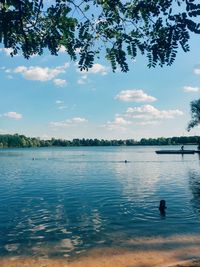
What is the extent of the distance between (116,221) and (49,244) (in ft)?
21.4

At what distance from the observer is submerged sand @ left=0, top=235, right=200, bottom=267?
48.3ft

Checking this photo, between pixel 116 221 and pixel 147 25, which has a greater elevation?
pixel 147 25

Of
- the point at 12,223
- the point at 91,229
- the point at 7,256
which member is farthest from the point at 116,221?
the point at 7,256

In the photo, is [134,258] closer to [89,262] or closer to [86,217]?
[89,262]

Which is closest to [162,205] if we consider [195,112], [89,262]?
[89,262]

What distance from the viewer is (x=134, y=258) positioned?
1545cm

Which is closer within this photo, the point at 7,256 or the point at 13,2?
the point at 13,2

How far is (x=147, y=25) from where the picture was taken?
6.82 meters

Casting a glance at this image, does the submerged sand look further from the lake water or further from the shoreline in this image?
the lake water

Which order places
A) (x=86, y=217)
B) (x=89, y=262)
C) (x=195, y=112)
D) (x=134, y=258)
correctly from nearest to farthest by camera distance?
1. (x=89, y=262)
2. (x=134, y=258)
3. (x=86, y=217)
4. (x=195, y=112)

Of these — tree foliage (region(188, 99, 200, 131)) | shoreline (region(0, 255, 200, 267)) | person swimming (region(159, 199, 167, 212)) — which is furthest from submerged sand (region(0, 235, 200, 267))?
tree foliage (region(188, 99, 200, 131))

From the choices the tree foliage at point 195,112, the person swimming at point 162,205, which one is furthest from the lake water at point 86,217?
the tree foliage at point 195,112

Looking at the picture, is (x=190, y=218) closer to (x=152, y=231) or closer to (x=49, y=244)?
(x=152, y=231)

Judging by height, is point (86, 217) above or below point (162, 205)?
below
